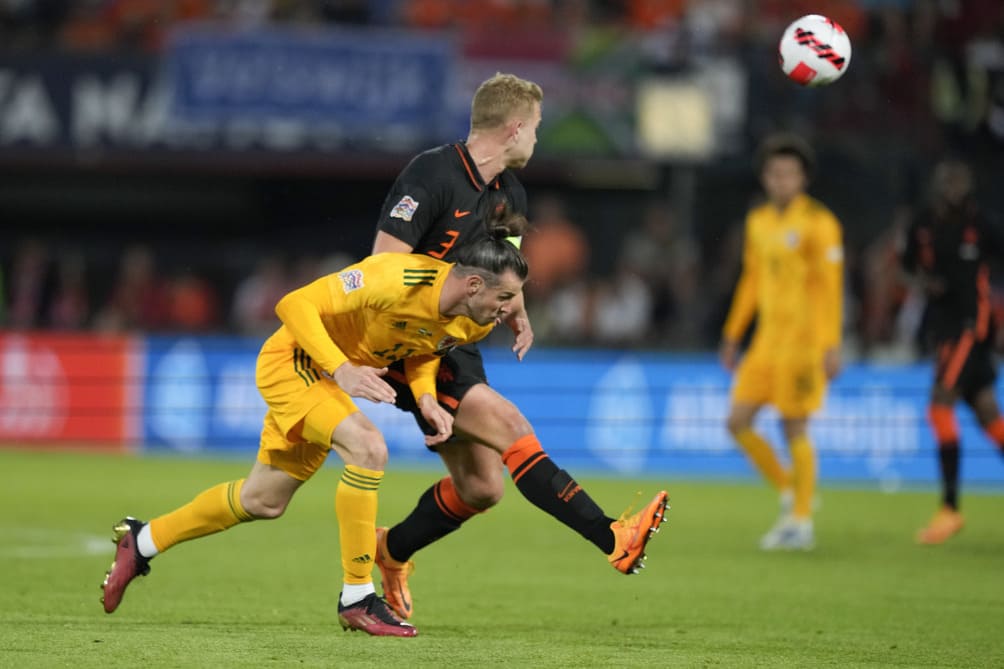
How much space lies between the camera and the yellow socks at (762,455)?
10742 mm

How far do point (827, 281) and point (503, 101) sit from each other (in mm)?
4146

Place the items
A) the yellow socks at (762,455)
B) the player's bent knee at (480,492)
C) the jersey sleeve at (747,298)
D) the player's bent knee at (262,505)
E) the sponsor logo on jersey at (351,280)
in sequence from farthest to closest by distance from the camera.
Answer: the jersey sleeve at (747,298) < the yellow socks at (762,455) < the player's bent knee at (480,492) < the player's bent knee at (262,505) < the sponsor logo on jersey at (351,280)

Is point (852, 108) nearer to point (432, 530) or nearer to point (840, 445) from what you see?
point (840, 445)

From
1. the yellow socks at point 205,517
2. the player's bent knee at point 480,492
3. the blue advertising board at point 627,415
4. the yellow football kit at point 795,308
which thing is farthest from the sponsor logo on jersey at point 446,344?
the blue advertising board at point 627,415

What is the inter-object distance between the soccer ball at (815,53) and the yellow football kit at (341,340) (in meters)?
2.81

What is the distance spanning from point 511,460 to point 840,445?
936 cm

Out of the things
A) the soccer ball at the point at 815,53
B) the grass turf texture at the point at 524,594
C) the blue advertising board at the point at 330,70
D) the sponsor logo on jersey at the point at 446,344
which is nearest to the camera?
the grass turf texture at the point at 524,594

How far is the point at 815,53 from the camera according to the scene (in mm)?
8539

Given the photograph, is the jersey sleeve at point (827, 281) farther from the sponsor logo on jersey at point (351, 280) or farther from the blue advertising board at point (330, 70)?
the blue advertising board at point (330, 70)

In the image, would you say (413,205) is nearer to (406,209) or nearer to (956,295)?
(406,209)

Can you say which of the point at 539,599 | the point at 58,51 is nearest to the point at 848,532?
the point at 539,599

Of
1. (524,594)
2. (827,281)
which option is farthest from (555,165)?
(524,594)

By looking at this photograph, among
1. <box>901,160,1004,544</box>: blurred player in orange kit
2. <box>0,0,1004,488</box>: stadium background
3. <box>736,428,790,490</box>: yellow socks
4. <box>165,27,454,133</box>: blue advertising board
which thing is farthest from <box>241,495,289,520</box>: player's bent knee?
<box>165,27,454,133</box>: blue advertising board

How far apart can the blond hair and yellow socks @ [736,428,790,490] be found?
431 cm
